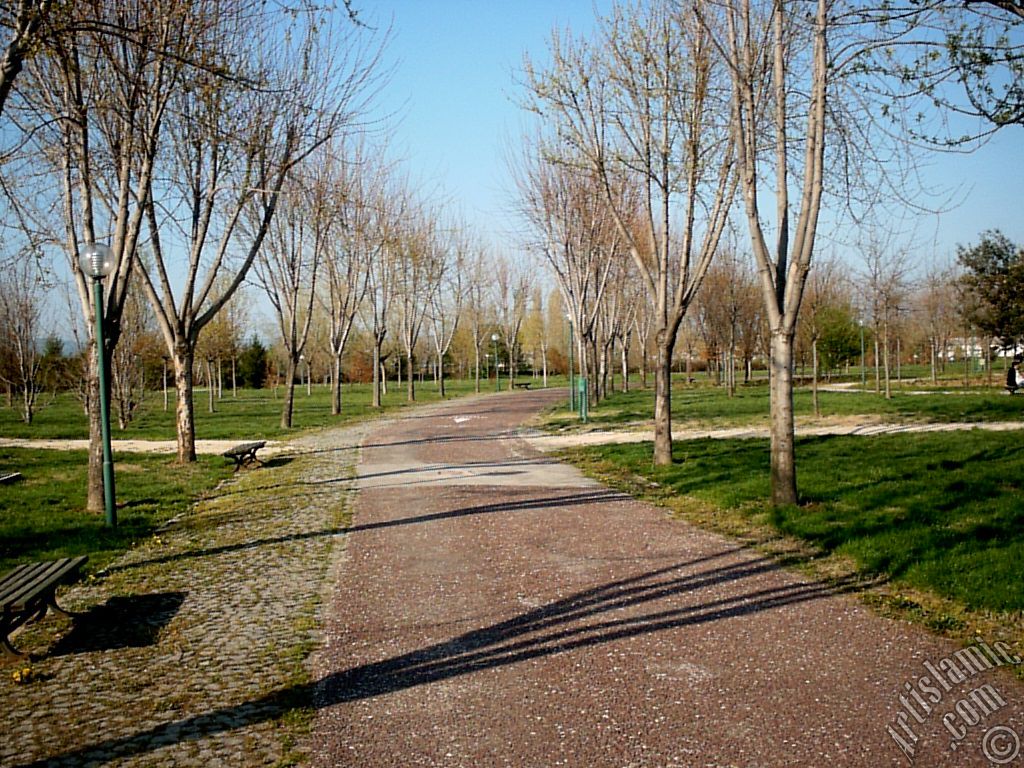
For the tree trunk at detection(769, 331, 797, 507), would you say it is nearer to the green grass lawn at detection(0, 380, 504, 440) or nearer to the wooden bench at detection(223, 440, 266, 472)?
the wooden bench at detection(223, 440, 266, 472)

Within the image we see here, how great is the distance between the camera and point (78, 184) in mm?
11953

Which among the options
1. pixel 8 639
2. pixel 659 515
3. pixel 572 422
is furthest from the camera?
pixel 572 422

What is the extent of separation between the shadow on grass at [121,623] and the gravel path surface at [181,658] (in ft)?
0.04

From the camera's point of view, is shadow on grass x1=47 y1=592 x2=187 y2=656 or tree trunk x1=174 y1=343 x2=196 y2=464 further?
tree trunk x1=174 y1=343 x2=196 y2=464

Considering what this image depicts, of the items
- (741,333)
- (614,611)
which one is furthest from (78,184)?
(741,333)

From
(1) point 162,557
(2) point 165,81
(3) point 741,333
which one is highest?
(2) point 165,81

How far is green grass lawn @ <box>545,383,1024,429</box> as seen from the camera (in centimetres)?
2150

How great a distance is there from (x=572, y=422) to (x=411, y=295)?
778 inches

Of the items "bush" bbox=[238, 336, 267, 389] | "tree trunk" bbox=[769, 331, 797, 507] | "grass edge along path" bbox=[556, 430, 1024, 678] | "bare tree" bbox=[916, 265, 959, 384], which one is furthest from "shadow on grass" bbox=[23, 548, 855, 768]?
"bush" bbox=[238, 336, 267, 389]

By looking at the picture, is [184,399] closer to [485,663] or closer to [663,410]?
[663,410]

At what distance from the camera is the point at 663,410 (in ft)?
46.2

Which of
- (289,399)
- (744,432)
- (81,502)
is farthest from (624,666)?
(289,399)

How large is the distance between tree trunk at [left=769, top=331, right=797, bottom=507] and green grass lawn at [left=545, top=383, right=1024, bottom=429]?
38.6 ft

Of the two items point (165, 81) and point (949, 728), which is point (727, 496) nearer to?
point (949, 728)
